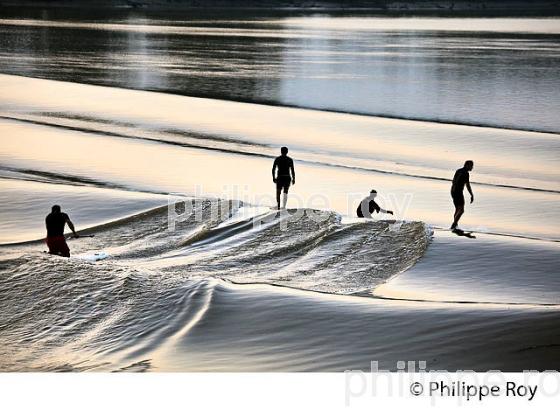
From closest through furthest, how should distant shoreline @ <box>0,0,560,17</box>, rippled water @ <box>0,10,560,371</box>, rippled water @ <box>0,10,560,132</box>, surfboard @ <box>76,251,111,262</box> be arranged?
rippled water @ <box>0,10,560,371</box> → surfboard @ <box>76,251,111,262</box> → rippled water @ <box>0,10,560,132</box> → distant shoreline @ <box>0,0,560,17</box>

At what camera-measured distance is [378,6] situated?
107 m

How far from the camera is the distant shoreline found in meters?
102

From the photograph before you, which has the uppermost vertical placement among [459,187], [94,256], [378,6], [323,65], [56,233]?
[378,6]

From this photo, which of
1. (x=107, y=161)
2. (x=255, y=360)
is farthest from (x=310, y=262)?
(x=107, y=161)

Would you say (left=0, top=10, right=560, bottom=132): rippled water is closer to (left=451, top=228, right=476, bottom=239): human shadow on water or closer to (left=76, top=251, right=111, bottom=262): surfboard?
(left=451, top=228, right=476, bottom=239): human shadow on water

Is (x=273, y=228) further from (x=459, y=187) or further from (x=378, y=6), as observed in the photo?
(x=378, y=6)

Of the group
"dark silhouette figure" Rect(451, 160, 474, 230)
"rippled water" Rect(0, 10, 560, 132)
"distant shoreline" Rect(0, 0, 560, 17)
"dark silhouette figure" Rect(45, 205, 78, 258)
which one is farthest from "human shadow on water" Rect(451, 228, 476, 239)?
"distant shoreline" Rect(0, 0, 560, 17)

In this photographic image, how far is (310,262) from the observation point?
10.5m

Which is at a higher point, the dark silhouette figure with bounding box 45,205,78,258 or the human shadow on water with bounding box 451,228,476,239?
the dark silhouette figure with bounding box 45,205,78,258

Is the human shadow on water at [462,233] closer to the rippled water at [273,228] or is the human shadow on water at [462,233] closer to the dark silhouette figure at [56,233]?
the rippled water at [273,228]

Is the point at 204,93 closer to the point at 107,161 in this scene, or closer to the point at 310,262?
the point at 107,161

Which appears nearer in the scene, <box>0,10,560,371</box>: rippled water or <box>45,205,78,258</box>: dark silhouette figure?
<box>0,10,560,371</box>: rippled water

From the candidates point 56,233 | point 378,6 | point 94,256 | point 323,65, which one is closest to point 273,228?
point 94,256
